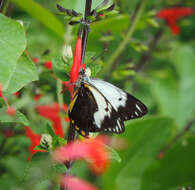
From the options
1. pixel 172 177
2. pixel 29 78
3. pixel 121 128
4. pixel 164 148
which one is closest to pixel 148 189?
pixel 172 177

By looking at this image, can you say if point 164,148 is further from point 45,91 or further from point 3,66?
point 3,66

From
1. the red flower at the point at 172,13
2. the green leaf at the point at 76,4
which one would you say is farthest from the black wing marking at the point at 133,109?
the red flower at the point at 172,13

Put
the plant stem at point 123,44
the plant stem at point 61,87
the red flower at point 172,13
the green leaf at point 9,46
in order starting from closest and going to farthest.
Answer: the green leaf at point 9,46 < the plant stem at point 61,87 < the plant stem at point 123,44 < the red flower at point 172,13

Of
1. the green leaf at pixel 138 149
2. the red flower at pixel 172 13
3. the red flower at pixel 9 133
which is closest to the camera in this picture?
the red flower at pixel 9 133

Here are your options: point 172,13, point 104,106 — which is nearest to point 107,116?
point 104,106

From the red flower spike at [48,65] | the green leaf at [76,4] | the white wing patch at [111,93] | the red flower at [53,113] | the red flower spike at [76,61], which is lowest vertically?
the red flower at [53,113]

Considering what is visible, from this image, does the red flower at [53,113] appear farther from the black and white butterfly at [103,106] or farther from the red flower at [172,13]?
the red flower at [172,13]

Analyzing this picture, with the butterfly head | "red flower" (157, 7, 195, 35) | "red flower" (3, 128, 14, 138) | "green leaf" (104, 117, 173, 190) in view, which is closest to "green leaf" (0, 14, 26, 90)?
the butterfly head
